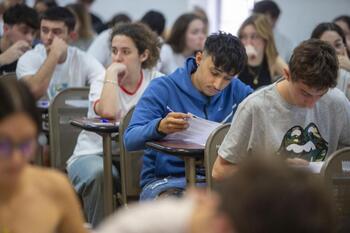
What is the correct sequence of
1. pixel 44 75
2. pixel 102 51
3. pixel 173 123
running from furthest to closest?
pixel 102 51 < pixel 44 75 < pixel 173 123

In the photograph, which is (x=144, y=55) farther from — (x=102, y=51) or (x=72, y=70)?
(x=102, y=51)

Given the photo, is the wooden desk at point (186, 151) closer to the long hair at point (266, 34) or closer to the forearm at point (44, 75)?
the forearm at point (44, 75)

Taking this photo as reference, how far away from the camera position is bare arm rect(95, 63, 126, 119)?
12.6ft

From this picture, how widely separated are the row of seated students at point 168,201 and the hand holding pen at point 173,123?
5.11 feet

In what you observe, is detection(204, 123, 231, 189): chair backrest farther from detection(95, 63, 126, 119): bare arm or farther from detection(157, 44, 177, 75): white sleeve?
detection(157, 44, 177, 75): white sleeve

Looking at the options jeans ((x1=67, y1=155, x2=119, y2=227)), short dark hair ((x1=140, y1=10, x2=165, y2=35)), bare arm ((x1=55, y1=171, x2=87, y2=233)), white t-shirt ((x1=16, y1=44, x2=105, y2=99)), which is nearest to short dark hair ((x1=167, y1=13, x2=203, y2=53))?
short dark hair ((x1=140, y1=10, x2=165, y2=35))

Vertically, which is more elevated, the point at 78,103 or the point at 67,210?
the point at 67,210

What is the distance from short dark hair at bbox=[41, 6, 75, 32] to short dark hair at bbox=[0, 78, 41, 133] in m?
3.94

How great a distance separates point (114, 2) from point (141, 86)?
6269 mm

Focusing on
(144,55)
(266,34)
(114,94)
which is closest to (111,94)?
(114,94)

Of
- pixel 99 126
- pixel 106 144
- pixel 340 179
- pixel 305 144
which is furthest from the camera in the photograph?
pixel 106 144

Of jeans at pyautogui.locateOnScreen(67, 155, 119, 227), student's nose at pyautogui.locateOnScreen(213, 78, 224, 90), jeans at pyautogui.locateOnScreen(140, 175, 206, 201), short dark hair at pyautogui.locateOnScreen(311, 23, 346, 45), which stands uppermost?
short dark hair at pyautogui.locateOnScreen(311, 23, 346, 45)

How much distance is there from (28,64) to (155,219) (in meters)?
3.85

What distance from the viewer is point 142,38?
13.6 feet
